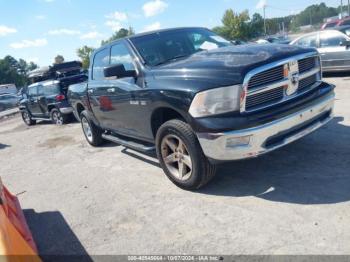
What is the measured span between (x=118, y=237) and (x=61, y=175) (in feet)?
9.73

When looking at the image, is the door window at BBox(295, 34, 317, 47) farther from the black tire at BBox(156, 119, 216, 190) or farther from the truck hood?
the black tire at BBox(156, 119, 216, 190)

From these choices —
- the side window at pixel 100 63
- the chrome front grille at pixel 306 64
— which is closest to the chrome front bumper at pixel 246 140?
the chrome front grille at pixel 306 64

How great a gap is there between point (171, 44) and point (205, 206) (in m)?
2.46

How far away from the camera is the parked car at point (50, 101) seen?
1299 centimetres

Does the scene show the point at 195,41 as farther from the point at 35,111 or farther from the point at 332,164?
the point at 35,111

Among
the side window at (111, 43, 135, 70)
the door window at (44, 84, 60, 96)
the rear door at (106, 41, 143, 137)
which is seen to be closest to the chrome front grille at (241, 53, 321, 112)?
the rear door at (106, 41, 143, 137)

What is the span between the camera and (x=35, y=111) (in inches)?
590

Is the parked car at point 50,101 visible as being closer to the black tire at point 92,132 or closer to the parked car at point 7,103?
the black tire at point 92,132

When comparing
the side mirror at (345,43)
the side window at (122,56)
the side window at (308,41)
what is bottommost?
the side mirror at (345,43)

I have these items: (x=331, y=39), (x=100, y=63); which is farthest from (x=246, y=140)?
(x=331, y=39)

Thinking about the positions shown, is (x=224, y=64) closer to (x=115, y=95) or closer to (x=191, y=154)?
(x=191, y=154)

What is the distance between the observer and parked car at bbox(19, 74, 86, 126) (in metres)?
13.0

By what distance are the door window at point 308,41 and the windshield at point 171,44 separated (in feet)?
25.3

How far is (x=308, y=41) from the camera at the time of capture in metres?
12.7
